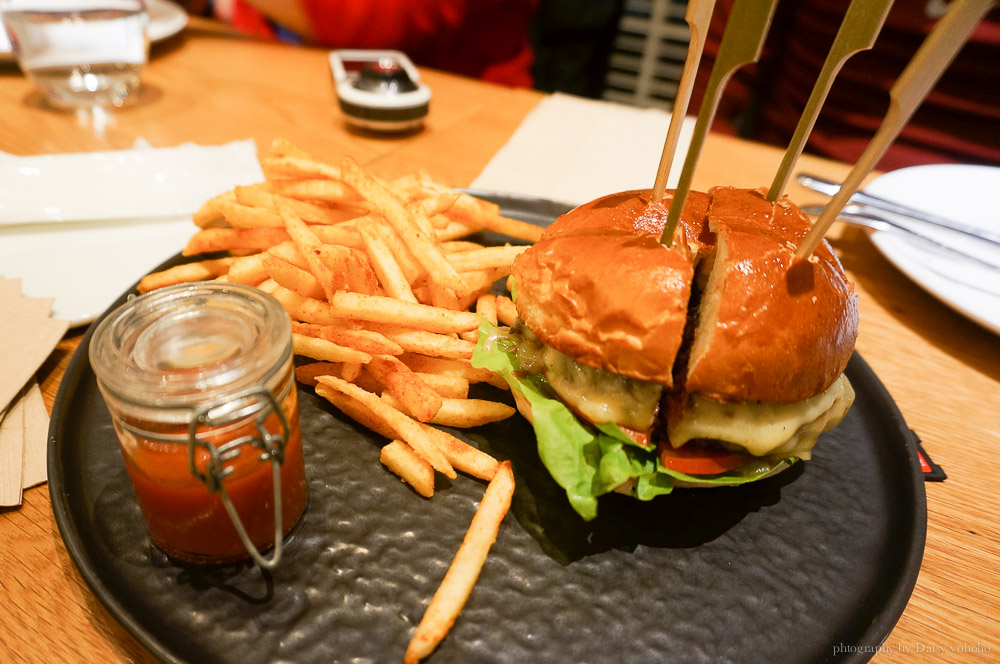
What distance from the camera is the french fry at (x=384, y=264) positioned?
1.69m

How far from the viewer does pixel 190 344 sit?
1224mm

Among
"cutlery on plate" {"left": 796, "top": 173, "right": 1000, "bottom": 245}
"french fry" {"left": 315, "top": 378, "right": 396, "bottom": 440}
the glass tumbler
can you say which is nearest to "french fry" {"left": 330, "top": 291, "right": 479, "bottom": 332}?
"french fry" {"left": 315, "top": 378, "right": 396, "bottom": 440}

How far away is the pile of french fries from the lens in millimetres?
1495

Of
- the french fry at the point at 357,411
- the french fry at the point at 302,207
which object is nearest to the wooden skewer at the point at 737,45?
the french fry at the point at 357,411

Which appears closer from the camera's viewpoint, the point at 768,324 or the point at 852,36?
the point at 852,36

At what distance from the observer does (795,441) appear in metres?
1.47

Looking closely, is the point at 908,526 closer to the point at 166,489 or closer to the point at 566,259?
the point at 566,259

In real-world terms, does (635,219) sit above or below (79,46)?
Answer: above

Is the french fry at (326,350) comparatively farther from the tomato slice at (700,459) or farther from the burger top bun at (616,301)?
the tomato slice at (700,459)

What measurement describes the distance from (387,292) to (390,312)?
7.1 inches

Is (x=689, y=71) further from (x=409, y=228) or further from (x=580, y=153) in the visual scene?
(x=580, y=153)

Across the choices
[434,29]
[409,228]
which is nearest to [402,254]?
[409,228]

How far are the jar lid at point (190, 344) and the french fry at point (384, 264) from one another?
0.44 meters

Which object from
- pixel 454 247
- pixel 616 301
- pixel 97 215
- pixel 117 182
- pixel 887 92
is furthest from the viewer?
pixel 887 92
